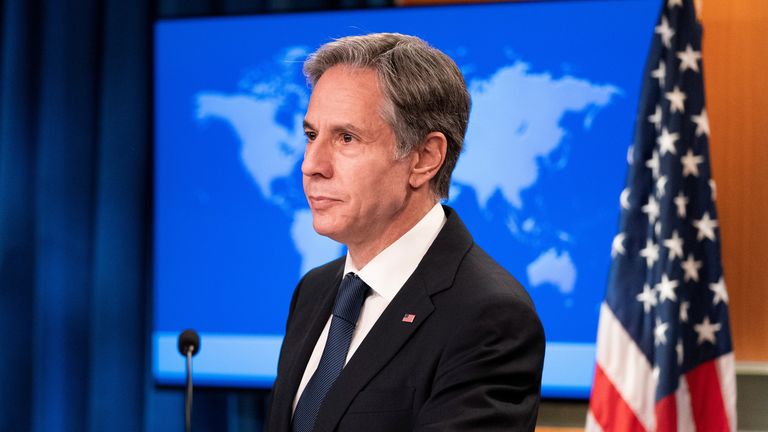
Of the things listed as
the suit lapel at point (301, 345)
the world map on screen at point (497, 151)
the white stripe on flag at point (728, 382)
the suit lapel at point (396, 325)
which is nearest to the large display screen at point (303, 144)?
the world map on screen at point (497, 151)

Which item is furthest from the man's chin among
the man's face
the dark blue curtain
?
the dark blue curtain

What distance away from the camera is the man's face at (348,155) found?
1.91m

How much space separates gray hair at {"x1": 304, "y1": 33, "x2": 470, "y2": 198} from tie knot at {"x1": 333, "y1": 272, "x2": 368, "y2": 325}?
0.28 meters

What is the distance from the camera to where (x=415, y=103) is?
1.93m

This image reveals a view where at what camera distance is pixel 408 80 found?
1.91 m

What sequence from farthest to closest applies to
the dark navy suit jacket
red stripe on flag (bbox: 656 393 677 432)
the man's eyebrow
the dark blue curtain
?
the dark blue curtain → red stripe on flag (bbox: 656 393 677 432) → the man's eyebrow → the dark navy suit jacket

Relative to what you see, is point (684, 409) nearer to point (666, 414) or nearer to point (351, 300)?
point (666, 414)

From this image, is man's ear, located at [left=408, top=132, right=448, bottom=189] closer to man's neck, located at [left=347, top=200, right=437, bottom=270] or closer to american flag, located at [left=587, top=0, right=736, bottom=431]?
man's neck, located at [left=347, top=200, right=437, bottom=270]

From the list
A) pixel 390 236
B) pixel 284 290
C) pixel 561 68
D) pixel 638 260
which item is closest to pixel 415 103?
pixel 390 236

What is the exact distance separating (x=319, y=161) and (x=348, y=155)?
0.06m

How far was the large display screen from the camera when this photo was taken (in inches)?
150

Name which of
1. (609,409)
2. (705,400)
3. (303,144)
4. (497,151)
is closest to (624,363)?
(609,409)

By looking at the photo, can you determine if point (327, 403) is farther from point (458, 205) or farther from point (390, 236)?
point (458, 205)

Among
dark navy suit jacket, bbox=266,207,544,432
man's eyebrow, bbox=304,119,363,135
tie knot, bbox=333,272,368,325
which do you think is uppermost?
man's eyebrow, bbox=304,119,363,135
